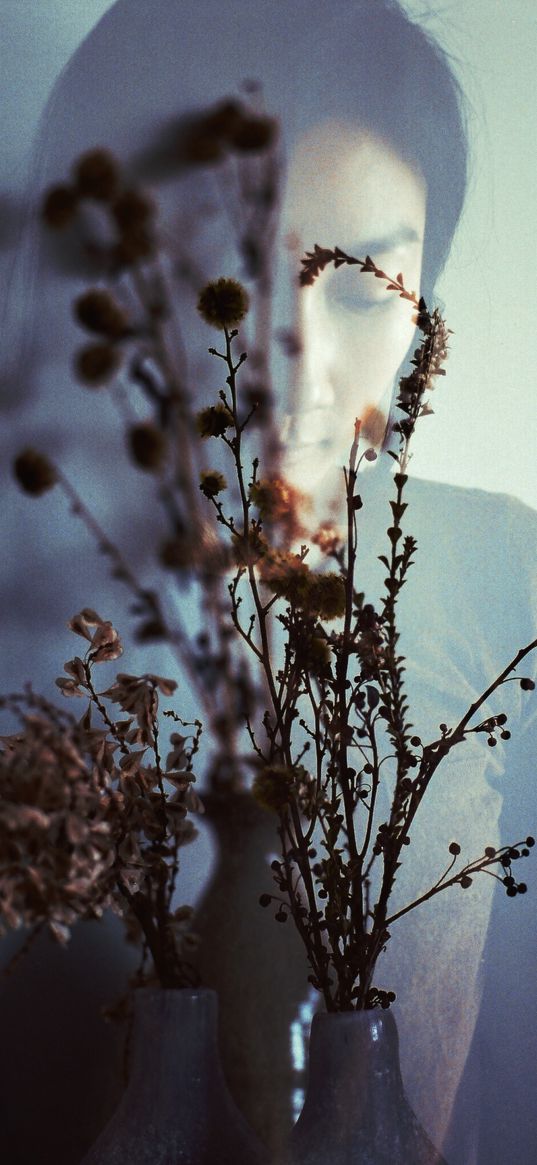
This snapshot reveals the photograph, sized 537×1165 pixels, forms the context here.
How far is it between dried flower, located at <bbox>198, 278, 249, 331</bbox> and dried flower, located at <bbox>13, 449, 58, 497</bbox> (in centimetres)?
18

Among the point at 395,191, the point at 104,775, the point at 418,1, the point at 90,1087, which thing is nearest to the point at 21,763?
the point at 104,775

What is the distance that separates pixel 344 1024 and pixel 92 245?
64 cm

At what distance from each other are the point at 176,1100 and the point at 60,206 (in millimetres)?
700

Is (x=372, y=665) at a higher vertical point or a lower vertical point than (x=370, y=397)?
lower

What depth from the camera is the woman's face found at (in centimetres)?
97

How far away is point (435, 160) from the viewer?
3.21ft

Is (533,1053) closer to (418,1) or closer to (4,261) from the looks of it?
(4,261)

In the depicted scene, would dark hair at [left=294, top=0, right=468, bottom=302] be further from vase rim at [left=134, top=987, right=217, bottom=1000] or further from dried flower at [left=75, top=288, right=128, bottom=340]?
vase rim at [left=134, top=987, right=217, bottom=1000]

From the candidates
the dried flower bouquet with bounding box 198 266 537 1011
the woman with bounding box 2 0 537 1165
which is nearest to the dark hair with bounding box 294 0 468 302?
the woman with bounding box 2 0 537 1165

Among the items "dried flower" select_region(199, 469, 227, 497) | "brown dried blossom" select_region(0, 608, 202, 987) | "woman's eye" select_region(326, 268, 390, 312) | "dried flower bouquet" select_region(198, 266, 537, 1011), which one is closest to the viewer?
"brown dried blossom" select_region(0, 608, 202, 987)

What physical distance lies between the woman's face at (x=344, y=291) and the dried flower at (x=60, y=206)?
18 centimetres

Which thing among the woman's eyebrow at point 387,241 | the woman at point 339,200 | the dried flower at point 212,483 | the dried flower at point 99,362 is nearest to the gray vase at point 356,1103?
the woman at point 339,200

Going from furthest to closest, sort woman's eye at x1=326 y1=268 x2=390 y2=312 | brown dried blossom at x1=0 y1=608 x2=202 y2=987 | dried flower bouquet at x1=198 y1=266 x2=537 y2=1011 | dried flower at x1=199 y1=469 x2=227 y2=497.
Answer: woman's eye at x1=326 y1=268 x2=390 y2=312
dried flower at x1=199 y1=469 x2=227 y2=497
dried flower bouquet at x1=198 y1=266 x2=537 y2=1011
brown dried blossom at x1=0 y1=608 x2=202 y2=987

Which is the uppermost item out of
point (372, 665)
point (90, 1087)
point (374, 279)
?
point (374, 279)
